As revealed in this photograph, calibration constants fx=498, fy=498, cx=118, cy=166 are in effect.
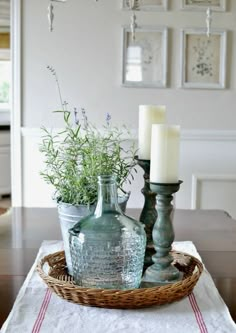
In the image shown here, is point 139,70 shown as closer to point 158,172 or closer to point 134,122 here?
point 134,122

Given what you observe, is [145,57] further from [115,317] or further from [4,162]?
[4,162]

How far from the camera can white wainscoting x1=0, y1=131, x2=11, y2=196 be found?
205 inches

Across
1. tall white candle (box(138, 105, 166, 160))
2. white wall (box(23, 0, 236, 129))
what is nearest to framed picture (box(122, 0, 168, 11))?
white wall (box(23, 0, 236, 129))

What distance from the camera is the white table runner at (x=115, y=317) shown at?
913mm

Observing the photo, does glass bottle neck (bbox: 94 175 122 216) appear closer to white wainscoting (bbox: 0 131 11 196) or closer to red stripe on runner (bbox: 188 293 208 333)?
red stripe on runner (bbox: 188 293 208 333)

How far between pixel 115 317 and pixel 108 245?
0.14m

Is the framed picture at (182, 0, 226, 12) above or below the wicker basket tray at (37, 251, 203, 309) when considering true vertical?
above

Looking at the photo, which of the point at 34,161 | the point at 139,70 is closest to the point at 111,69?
the point at 139,70

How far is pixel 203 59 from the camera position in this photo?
2984mm

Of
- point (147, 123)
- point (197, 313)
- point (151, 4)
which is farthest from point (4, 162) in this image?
point (197, 313)

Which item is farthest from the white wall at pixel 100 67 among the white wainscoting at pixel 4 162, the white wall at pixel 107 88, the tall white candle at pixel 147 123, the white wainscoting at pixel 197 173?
the white wainscoting at pixel 4 162

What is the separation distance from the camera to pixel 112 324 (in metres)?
0.93

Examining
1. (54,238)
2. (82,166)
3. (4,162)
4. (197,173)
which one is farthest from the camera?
(4,162)

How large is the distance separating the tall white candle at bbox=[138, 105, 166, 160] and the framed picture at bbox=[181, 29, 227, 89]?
1.83 metres
